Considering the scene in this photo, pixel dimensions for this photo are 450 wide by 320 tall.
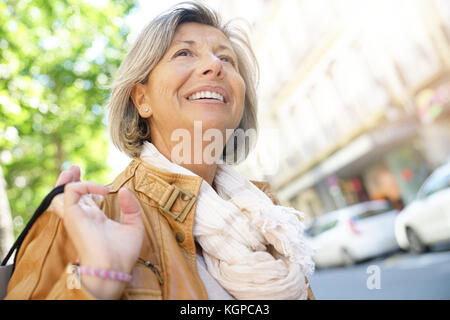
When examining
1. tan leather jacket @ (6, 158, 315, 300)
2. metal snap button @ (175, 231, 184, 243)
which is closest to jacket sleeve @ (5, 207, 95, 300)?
tan leather jacket @ (6, 158, 315, 300)

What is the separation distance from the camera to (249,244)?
1.40m

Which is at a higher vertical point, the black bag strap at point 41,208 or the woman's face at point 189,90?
the woman's face at point 189,90

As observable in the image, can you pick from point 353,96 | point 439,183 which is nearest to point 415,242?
point 439,183

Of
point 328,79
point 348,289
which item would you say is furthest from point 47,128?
point 328,79

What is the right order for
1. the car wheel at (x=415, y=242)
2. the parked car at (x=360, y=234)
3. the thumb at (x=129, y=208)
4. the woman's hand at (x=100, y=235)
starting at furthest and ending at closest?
the parked car at (x=360, y=234) < the car wheel at (x=415, y=242) < the thumb at (x=129, y=208) < the woman's hand at (x=100, y=235)

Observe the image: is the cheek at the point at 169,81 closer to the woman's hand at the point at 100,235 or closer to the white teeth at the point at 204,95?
the white teeth at the point at 204,95

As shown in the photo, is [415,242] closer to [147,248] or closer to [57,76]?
[57,76]

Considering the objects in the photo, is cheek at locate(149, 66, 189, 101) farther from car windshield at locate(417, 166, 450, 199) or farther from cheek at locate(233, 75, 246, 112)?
car windshield at locate(417, 166, 450, 199)

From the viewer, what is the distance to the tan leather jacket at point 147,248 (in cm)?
103

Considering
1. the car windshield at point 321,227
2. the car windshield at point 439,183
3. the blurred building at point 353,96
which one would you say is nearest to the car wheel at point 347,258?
the car windshield at point 321,227

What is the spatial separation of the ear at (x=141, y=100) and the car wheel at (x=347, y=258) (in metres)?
9.67
